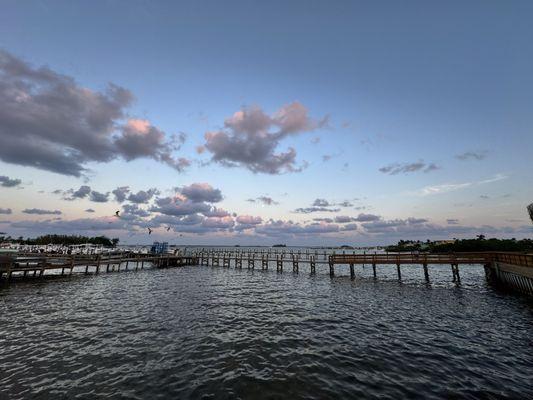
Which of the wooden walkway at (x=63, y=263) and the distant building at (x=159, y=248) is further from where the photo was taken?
the distant building at (x=159, y=248)

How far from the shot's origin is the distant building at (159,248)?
69088 mm

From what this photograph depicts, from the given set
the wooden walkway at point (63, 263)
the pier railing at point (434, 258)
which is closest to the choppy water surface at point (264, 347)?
the pier railing at point (434, 258)

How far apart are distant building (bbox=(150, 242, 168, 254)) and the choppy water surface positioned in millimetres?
44634

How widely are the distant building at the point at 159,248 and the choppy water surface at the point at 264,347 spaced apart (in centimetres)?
4463

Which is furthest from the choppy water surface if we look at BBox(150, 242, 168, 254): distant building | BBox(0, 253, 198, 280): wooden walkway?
BBox(150, 242, 168, 254): distant building

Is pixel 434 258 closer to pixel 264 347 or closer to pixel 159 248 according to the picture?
pixel 264 347

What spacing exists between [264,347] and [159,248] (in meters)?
64.4

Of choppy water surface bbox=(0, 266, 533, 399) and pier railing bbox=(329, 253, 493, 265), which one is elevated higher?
pier railing bbox=(329, 253, 493, 265)

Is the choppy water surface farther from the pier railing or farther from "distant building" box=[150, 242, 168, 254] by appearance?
"distant building" box=[150, 242, 168, 254]

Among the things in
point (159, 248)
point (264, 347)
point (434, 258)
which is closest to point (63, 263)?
point (159, 248)

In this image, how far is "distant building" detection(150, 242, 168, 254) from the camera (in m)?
69.1

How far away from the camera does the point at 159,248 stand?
232 ft

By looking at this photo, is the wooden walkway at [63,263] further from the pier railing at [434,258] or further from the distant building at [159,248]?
the pier railing at [434,258]

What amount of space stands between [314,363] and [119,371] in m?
8.50
